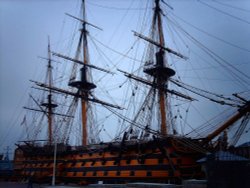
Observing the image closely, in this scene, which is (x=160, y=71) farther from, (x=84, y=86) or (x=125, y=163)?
(x=84, y=86)

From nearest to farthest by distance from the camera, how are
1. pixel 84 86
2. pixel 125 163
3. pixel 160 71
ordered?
pixel 125 163 < pixel 160 71 < pixel 84 86

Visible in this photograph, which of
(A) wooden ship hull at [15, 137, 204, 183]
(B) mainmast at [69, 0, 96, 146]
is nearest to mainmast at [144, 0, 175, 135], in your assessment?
(A) wooden ship hull at [15, 137, 204, 183]

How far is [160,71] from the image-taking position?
99.2ft

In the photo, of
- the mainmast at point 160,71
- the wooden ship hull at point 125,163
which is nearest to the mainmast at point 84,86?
the wooden ship hull at point 125,163

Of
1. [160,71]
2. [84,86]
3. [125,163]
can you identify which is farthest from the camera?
[84,86]

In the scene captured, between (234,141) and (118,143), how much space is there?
36.9ft

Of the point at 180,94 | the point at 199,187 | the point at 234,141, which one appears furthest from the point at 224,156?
the point at 180,94

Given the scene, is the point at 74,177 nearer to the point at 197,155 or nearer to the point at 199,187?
the point at 197,155

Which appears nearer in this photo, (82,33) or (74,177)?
(74,177)

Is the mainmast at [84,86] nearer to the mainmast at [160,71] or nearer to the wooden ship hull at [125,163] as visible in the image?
the wooden ship hull at [125,163]

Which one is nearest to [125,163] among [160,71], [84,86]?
[160,71]

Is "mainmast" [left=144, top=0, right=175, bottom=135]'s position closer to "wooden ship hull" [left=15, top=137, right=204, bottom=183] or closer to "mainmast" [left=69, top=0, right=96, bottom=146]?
"wooden ship hull" [left=15, top=137, right=204, bottom=183]

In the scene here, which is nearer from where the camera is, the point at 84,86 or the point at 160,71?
the point at 160,71

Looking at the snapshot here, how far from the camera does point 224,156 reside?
Answer: 11.1m
